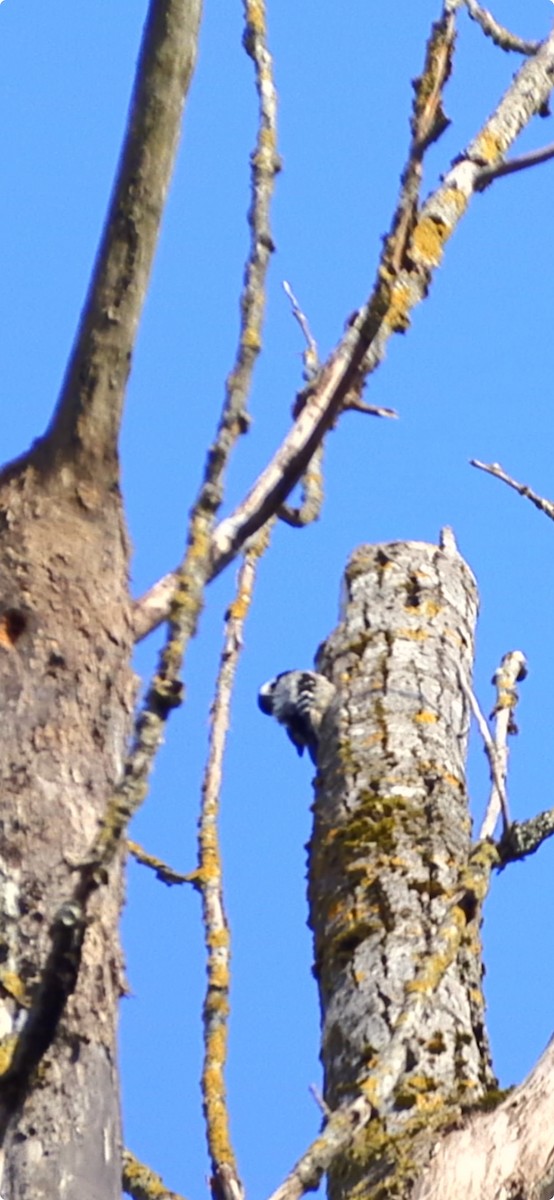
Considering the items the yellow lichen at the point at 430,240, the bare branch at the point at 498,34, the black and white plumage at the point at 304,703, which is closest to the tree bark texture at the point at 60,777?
the yellow lichen at the point at 430,240

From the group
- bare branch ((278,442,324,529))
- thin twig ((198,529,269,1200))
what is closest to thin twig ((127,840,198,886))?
thin twig ((198,529,269,1200))

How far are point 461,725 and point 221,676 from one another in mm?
908

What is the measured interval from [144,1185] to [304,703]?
4.55 ft

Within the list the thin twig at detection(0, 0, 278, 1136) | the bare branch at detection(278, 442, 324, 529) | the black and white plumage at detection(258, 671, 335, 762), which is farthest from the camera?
the black and white plumage at detection(258, 671, 335, 762)

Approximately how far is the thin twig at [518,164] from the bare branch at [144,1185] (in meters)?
1.50

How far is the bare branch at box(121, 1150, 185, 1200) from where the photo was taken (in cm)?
218

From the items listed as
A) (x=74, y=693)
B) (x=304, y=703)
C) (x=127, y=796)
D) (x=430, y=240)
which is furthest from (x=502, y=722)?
(x=127, y=796)

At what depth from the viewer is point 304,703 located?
3.39 metres

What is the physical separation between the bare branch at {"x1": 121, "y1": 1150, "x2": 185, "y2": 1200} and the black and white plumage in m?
1.31

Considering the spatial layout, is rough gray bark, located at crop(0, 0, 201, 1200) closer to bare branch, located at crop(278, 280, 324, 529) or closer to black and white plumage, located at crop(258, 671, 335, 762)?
bare branch, located at crop(278, 280, 324, 529)

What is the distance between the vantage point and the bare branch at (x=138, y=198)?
145 cm

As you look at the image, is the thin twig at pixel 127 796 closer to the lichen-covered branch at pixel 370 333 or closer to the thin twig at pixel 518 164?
the lichen-covered branch at pixel 370 333

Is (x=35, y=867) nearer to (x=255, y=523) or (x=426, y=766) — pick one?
(x=255, y=523)

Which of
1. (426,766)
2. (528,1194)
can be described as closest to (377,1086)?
(528,1194)
